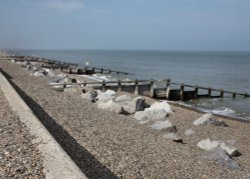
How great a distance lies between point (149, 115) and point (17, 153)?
9102mm

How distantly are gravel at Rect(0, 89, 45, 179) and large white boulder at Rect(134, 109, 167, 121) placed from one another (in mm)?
6504

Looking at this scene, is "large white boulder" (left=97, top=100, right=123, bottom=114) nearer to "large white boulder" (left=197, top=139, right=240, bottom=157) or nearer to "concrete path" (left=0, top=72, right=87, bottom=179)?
"large white boulder" (left=197, top=139, right=240, bottom=157)

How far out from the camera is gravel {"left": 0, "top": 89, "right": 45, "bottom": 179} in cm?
634

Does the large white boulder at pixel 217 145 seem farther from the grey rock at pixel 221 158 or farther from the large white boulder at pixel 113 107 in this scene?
the large white boulder at pixel 113 107

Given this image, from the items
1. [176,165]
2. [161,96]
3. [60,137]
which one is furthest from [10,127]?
[161,96]

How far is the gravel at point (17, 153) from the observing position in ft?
20.8

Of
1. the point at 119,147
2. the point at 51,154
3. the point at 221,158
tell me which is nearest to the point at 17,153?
the point at 51,154

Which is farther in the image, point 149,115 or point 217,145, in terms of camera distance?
point 149,115

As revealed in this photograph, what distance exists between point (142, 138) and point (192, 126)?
578 centimetres

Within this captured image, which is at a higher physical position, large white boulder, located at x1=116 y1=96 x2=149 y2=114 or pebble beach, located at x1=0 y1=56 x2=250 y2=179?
pebble beach, located at x1=0 y1=56 x2=250 y2=179

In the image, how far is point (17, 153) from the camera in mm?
7340

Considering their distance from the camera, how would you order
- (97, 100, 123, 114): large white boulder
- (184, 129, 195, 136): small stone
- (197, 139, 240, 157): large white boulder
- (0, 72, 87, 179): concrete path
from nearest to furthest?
1. (0, 72, 87, 179): concrete path
2. (197, 139, 240, 157): large white boulder
3. (184, 129, 195, 136): small stone
4. (97, 100, 123, 114): large white boulder

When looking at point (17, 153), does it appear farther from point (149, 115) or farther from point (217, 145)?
point (149, 115)

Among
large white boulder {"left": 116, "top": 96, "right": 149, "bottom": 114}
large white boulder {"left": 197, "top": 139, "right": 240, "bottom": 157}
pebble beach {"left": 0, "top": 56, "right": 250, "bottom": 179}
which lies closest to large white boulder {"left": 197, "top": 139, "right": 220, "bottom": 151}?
large white boulder {"left": 197, "top": 139, "right": 240, "bottom": 157}
